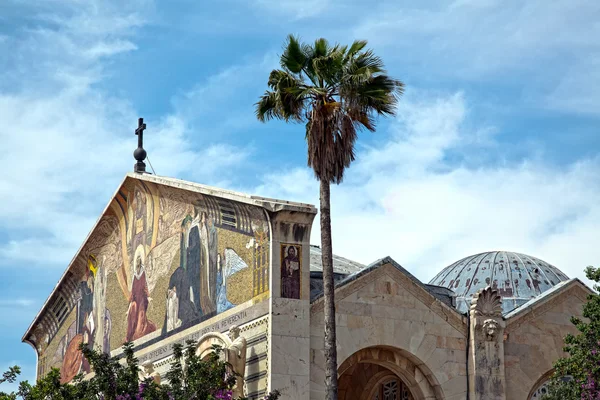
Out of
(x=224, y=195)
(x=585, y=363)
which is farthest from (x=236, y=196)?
(x=585, y=363)

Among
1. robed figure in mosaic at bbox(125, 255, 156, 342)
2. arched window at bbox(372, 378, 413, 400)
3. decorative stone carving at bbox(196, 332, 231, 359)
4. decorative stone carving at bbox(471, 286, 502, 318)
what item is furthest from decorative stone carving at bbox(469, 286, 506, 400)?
robed figure in mosaic at bbox(125, 255, 156, 342)

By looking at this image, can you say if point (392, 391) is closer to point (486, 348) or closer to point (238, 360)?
point (486, 348)

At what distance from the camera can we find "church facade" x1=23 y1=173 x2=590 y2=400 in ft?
81.8

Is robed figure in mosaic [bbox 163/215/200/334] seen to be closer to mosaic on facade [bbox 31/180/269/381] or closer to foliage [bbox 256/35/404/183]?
mosaic on facade [bbox 31/180/269/381]

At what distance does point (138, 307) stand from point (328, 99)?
1138 cm

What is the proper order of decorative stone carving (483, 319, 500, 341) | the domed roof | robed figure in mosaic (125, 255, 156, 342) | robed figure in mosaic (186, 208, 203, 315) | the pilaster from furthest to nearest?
1. the domed roof
2. robed figure in mosaic (125, 255, 156, 342)
3. robed figure in mosaic (186, 208, 203, 315)
4. decorative stone carving (483, 319, 500, 341)
5. the pilaster

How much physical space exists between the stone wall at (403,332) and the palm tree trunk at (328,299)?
7.36 ft

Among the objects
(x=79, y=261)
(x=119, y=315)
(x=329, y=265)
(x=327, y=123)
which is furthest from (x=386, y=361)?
(x=79, y=261)

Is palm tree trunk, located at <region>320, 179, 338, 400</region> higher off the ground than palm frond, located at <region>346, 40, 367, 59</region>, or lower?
lower

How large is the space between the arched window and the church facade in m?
0.03

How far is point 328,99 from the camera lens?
79.0 feet

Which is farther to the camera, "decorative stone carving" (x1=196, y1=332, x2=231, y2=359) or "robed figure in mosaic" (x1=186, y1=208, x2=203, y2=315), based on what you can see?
"robed figure in mosaic" (x1=186, y1=208, x2=203, y2=315)

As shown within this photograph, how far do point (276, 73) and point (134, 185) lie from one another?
34.1 ft

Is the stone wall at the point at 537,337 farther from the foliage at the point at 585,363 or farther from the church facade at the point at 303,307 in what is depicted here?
the foliage at the point at 585,363
